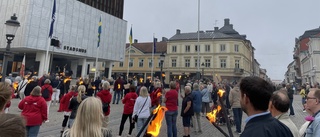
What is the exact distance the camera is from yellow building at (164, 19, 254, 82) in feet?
162

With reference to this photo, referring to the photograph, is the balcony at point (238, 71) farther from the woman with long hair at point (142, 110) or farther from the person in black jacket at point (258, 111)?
the person in black jacket at point (258, 111)

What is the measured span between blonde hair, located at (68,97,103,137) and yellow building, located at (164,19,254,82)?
43780 millimetres

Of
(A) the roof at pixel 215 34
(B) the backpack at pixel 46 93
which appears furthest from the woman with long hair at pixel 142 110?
(A) the roof at pixel 215 34

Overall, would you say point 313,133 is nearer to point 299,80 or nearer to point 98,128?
point 98,128

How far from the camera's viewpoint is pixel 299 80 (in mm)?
64250

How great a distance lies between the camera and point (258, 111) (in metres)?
2.09

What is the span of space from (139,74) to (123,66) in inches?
249

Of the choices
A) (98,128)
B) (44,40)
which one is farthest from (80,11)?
(98,128)

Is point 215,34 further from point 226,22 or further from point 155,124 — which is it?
point 155,124

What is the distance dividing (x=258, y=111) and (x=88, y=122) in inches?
84.0

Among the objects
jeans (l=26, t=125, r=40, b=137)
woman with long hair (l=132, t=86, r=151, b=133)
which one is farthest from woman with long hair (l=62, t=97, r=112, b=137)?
woman with long hair (l=132, t=86, r=151, b=133)

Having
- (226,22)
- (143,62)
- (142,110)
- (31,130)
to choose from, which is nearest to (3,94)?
(31,130)

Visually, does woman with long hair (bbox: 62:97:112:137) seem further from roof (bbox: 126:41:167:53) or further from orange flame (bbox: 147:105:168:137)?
roof (bbox: 126:41:167:53)

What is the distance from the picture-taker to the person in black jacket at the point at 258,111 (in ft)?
6.24
